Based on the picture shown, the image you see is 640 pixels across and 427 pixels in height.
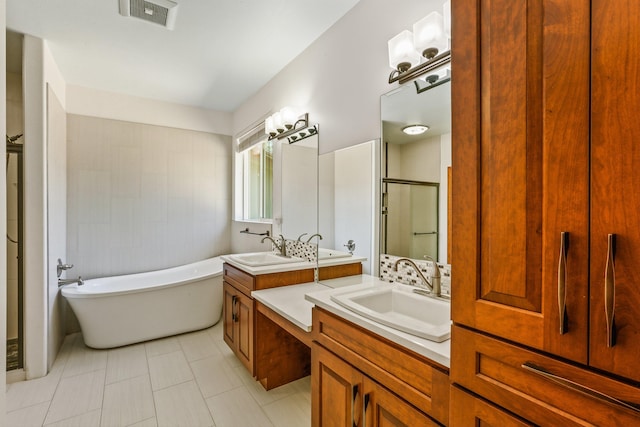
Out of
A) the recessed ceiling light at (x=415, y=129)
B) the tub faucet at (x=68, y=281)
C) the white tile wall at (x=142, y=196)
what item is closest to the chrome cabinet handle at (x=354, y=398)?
the recessed ceiling light at (x=415, y=129)

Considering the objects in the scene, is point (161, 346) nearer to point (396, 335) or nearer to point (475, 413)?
point (396, 335)

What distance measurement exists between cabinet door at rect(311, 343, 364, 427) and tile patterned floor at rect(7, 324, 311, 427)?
56cm

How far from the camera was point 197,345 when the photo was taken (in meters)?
2.75

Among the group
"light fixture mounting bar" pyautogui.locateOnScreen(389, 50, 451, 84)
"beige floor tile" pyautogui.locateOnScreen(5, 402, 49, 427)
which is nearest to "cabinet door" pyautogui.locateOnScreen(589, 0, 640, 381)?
"light fixture mounting bar" pyautogui.locateOnScreen(389, 50, 451, 84)

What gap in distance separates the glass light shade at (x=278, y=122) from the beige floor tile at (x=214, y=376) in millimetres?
2116

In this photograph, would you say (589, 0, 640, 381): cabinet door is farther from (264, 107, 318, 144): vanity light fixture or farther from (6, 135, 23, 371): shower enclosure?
(6, 135, 23, 371): shower enclosure

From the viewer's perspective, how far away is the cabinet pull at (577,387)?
1.69 ft

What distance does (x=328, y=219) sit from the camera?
2.20 m

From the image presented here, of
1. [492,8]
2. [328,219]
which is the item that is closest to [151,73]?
[328,219]

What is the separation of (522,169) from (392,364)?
738 millimetres

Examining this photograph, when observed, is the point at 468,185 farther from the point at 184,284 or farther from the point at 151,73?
the point at 151,73

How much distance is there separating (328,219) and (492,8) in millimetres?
1634

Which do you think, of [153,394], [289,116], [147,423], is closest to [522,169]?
[289,116]

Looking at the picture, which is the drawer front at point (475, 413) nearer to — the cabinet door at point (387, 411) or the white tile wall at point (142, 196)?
the cabinet door at point (387, 411)
